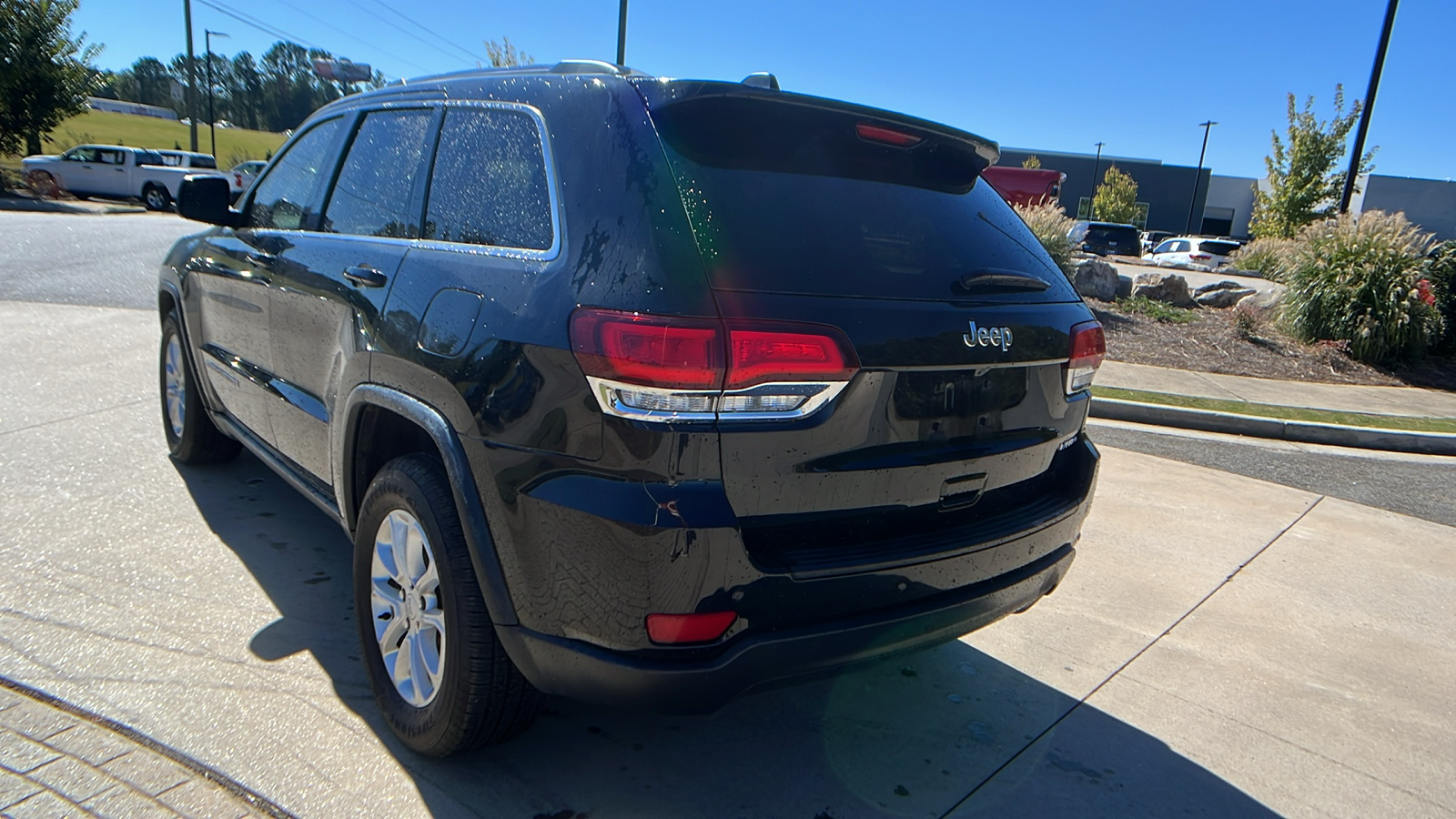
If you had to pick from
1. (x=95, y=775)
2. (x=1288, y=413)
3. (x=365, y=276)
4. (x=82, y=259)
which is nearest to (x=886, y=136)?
(x=365, y=276)

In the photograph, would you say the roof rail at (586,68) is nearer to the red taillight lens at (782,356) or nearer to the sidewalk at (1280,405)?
the red taillight lens at (782,356)

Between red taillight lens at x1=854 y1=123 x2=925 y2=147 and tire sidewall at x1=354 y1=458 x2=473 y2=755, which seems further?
red taillight lens at x1=854 y1=123 x2=925 y2=147

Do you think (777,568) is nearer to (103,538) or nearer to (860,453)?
(860,453)

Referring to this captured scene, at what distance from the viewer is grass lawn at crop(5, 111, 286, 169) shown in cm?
4856

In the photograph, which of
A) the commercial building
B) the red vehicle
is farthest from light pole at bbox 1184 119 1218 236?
the red vehicle

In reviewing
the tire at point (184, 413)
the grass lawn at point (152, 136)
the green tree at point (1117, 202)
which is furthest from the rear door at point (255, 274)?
the green tree at point (1117, 202)

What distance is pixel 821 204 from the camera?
2.37 m

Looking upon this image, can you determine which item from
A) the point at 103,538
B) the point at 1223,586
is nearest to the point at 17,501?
the point at 103,538

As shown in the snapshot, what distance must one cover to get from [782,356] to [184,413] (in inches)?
149

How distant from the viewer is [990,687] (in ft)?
10.5

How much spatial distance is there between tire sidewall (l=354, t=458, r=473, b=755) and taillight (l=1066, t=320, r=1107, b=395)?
5.75 feet

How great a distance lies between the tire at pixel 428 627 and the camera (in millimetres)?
2299

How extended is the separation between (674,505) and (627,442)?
0.16 meters

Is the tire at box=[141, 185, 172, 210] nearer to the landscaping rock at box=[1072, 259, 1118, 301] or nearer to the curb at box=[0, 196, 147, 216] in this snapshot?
the curb at box=[0, 196, 147, 216]
